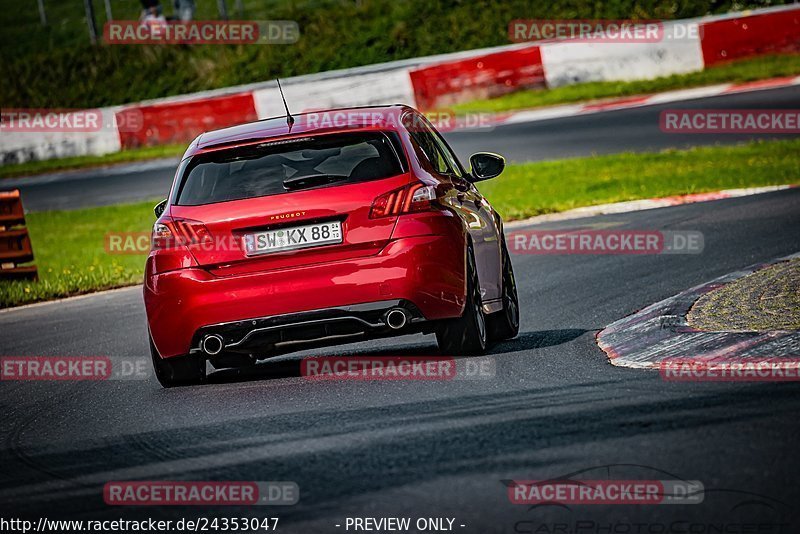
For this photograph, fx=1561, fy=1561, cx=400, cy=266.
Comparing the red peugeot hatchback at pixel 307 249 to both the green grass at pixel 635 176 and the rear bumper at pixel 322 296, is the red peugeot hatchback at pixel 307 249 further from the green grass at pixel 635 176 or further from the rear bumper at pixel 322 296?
the green grass at pixel 635 176

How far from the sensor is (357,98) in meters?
28.9

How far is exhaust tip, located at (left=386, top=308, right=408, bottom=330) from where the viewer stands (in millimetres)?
8547

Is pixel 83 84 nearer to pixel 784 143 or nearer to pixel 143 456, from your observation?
pixel 784 143

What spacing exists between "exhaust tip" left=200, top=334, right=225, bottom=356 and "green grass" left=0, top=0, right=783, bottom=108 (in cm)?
2494

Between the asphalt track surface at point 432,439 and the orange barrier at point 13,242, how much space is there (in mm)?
7423

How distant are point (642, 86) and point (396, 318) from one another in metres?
20.1

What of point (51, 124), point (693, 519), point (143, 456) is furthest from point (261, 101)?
point (693, 519)

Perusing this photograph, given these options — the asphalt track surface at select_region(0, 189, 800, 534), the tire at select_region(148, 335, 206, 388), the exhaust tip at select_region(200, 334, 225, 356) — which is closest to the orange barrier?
the asphalt track surface at select_region(0, 189, 800, 534)

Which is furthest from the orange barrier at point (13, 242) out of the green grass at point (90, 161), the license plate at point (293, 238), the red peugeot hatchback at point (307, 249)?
the green grass at point (90, 161)

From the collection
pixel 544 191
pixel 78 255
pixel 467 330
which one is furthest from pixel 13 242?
pixel 467 330

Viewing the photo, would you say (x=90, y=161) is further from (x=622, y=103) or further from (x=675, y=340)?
(x=675, y=340)

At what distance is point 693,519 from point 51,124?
27895 mm

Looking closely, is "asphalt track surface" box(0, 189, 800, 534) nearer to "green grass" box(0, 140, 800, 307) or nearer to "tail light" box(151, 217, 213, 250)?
"tail light" box(151, 217, 213, 250)

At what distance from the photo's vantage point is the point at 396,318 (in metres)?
8.55
